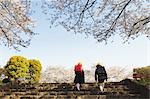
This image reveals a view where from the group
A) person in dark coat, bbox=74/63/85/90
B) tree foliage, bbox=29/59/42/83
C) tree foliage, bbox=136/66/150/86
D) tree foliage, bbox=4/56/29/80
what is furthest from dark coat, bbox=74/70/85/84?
tree foliage, bbox=29/59/42/83

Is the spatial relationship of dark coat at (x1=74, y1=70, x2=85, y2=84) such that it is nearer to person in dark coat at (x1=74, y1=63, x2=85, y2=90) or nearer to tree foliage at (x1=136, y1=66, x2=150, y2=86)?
person in dark coat at (x1=74, y1=63, x2=85, y2=90)

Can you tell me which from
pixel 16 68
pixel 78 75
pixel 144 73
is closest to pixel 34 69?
pixel 16 68

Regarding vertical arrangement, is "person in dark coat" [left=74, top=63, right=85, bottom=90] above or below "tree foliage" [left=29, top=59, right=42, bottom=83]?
below

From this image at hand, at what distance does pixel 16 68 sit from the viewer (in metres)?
33.3

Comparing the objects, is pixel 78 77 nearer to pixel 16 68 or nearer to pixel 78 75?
pixel 78 75

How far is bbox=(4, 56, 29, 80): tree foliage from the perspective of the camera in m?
32.8

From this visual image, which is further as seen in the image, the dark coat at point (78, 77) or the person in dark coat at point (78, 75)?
the dark coat at point (78, 77)

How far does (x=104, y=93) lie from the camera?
16.9 metres

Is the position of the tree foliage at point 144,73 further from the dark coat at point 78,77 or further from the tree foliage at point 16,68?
the tree foliage at point 16,68

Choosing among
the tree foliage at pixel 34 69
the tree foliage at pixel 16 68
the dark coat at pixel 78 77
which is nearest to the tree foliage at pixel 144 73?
the dark coat at pixel 78 77

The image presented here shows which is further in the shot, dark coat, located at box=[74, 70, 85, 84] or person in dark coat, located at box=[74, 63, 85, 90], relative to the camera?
dark coat, located at box=[74, 70, 85, 84]

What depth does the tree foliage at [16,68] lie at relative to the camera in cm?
3278

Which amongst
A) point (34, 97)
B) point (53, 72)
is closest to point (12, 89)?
point (34, 97)

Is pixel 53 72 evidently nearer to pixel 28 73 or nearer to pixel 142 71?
pixel 28 73
